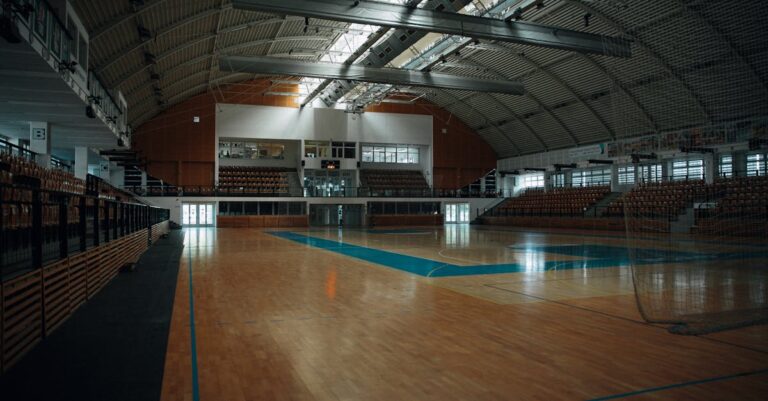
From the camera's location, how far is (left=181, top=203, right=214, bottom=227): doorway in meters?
39.8

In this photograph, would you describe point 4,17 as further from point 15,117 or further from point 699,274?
point 699,274

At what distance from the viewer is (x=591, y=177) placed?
40.5 metres

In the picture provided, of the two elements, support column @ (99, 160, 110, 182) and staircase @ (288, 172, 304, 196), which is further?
staircase @ (288, 172, 304, 196)

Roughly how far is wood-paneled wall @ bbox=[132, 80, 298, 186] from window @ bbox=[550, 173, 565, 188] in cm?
2434

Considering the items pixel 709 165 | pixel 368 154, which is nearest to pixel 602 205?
pixel 709 165

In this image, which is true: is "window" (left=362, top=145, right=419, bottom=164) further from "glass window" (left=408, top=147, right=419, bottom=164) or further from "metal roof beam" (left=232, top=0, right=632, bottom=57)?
"metal roof beam" (left=232, top=0, right=632, bottom=57)

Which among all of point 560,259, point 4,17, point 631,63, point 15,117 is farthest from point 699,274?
point 15,117

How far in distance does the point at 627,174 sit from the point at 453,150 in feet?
52.3

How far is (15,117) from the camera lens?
58.9 feet

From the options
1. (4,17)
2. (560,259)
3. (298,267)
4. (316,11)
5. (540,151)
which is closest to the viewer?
(4,17)

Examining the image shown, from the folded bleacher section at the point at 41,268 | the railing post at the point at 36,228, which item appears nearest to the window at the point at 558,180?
the folded bleacher section at the point at 41,268

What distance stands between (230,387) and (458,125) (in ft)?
147

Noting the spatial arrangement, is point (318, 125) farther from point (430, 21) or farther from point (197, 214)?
point (430, 21)

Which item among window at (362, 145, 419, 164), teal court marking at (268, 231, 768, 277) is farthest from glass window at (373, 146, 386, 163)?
teal court marking at (268, 231, 768, 277)
